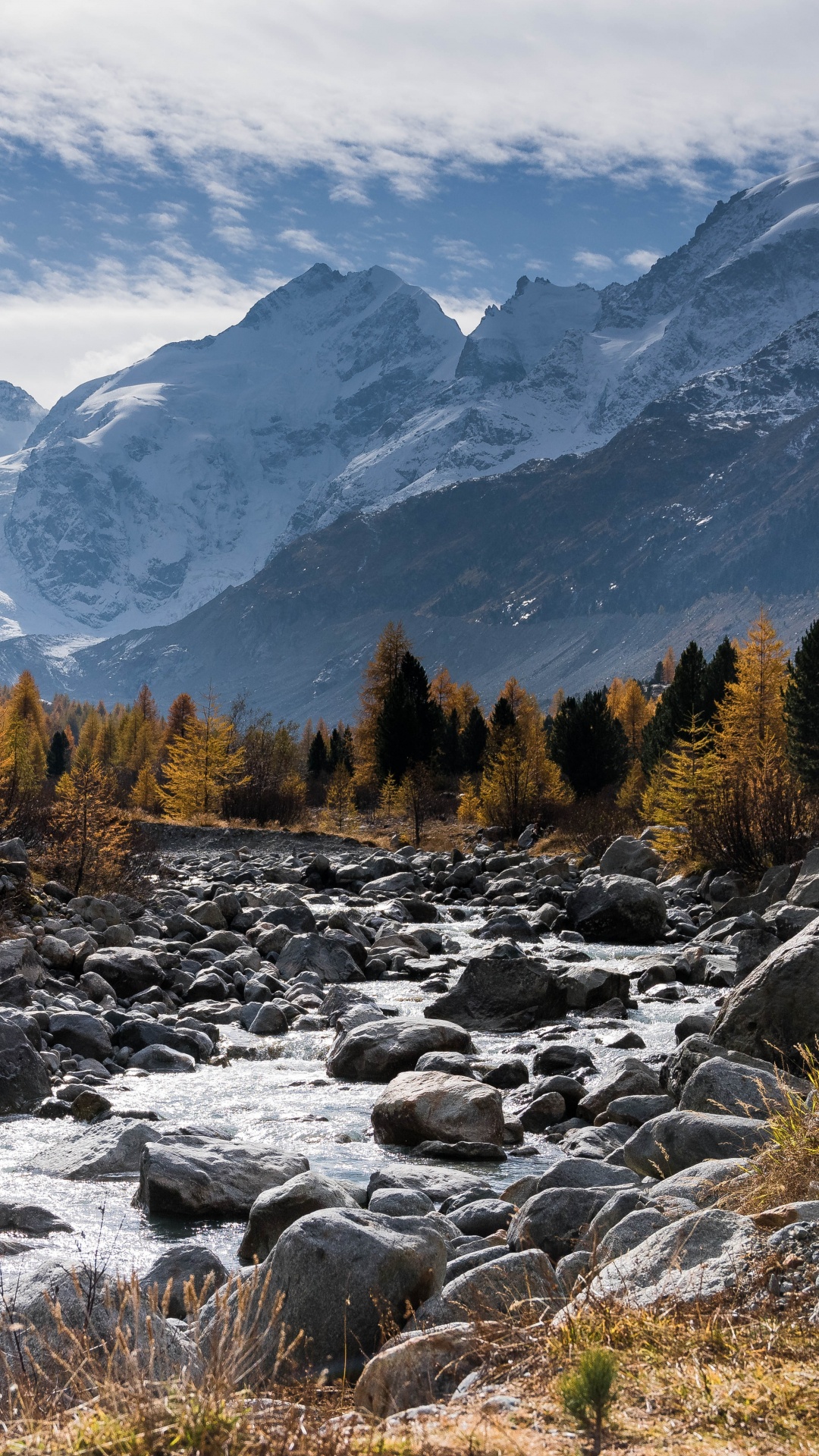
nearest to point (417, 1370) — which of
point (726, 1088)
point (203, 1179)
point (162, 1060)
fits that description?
point (203, 1179)

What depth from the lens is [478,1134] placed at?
9.39 metres

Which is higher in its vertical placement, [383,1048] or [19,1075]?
[19,1075]

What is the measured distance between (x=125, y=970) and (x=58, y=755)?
90809mm

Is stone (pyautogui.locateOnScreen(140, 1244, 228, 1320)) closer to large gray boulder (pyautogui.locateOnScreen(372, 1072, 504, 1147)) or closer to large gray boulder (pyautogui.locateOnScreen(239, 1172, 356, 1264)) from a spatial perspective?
large gray boulder (pyautogui.locateOnScreen(239, 1172, 356, 1264))

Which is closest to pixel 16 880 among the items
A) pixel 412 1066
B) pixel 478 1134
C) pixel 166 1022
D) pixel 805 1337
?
pixel 166 1022

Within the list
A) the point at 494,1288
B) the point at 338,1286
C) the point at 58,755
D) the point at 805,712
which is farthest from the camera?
the point at 58,755

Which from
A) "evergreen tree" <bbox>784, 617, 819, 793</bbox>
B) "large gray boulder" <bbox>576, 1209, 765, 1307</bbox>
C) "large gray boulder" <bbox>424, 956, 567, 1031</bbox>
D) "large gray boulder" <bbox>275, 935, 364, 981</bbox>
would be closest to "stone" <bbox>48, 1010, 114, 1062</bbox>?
"large gray boulder" <bbox>424, 956, 567, 1031</bbox>

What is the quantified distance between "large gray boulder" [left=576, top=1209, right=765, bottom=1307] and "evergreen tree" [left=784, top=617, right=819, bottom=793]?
43314 millimetres

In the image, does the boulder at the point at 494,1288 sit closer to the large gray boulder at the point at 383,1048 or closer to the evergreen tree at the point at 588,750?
the large gray boulder at the point at 383,1048

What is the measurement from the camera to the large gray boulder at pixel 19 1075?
9789 mm

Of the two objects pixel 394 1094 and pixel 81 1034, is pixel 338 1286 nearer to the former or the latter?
pixel 394 1094

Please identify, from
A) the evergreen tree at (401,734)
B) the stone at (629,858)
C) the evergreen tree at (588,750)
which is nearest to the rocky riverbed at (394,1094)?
the stone at (629,858)

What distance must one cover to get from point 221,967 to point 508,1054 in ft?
19.1

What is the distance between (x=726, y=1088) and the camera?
806 centimetres
